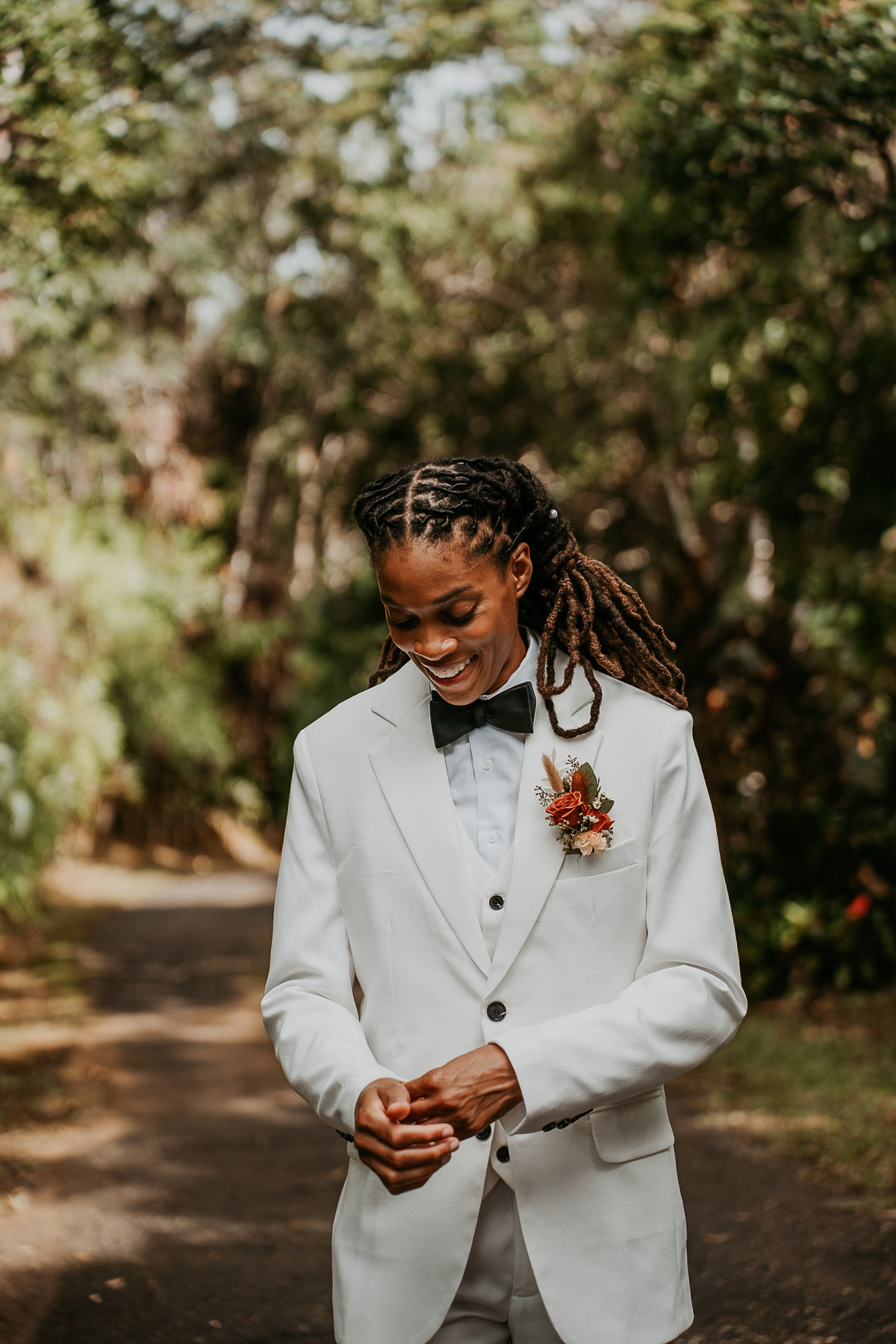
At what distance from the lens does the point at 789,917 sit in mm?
8562

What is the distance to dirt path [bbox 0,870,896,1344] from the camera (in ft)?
13.9

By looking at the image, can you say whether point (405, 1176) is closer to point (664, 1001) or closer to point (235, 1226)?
point (664, 1001)

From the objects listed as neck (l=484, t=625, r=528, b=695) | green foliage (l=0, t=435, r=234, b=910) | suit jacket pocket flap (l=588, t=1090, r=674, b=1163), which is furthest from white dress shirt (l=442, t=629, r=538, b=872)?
green foliage (l=0, t=435, r=234, b=910)

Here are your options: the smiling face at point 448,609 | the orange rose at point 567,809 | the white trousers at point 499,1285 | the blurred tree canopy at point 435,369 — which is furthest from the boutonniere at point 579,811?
the blurred tree canopy at point 435,369

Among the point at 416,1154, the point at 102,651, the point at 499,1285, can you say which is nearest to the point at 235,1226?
the point at 499,1285

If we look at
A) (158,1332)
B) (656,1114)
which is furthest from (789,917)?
(656,1114)

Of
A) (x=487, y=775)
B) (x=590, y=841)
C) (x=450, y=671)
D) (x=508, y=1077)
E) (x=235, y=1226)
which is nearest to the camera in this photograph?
(x=508, y=1077)

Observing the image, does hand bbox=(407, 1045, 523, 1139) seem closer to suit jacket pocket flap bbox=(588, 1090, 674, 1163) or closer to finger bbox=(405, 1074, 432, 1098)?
finger bbox=(405, 1074, 432, 1098)

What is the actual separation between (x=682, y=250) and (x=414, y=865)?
6016 millimetres

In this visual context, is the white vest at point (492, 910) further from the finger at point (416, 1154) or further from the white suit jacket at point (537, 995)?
the finger at point (416, 1154)

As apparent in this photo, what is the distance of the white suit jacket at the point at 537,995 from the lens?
202 cm

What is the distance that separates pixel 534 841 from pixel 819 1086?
5301 millimetres

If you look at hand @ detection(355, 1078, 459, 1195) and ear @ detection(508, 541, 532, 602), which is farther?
ear @ detection(508, 541, 532, 602)

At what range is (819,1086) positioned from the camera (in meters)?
6.71
